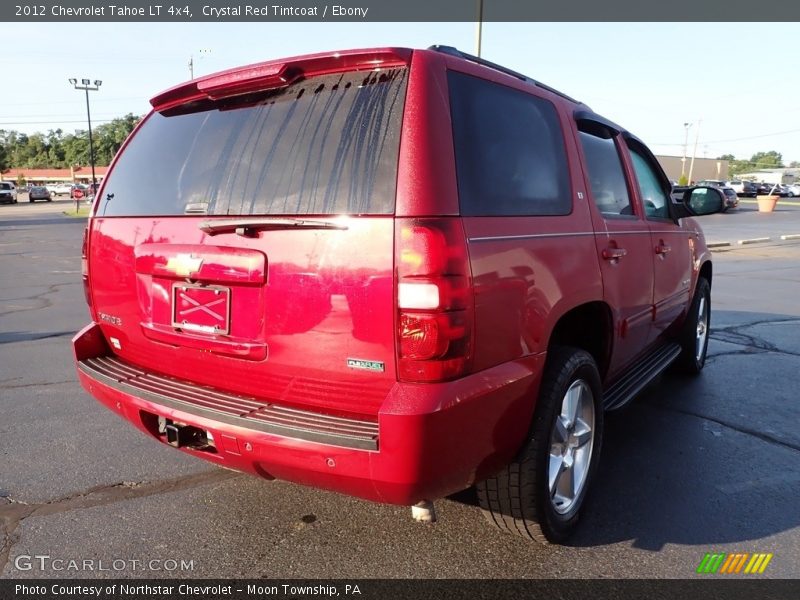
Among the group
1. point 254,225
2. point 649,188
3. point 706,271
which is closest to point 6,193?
point 706,271

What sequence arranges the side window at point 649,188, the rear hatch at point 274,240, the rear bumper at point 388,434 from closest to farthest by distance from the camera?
the rear bumper at point 388,434 < the rear hatch at point 274,240 < the side window at point 649,188

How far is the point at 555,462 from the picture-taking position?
277cm

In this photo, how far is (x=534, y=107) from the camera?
110 inches

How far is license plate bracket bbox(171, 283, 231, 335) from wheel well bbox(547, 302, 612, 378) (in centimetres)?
150

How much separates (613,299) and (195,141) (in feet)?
7.15

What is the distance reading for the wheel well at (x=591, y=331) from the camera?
2943 millimetres

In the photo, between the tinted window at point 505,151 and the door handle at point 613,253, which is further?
the door handle at point 613,253

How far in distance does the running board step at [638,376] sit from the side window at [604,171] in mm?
1004

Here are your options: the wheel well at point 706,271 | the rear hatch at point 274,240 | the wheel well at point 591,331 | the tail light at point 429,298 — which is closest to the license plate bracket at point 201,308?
the rear hatch at point 274,240

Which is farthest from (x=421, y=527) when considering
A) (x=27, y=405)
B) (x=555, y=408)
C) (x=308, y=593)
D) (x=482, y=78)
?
(x=27, y=405)

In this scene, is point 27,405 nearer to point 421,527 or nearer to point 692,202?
point 421,527

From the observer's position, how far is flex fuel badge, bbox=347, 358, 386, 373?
2.08 metres

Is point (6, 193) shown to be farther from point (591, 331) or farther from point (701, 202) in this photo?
point (591, 331)

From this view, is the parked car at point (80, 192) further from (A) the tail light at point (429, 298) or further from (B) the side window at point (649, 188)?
(A) the tail light at point (429, 298)
